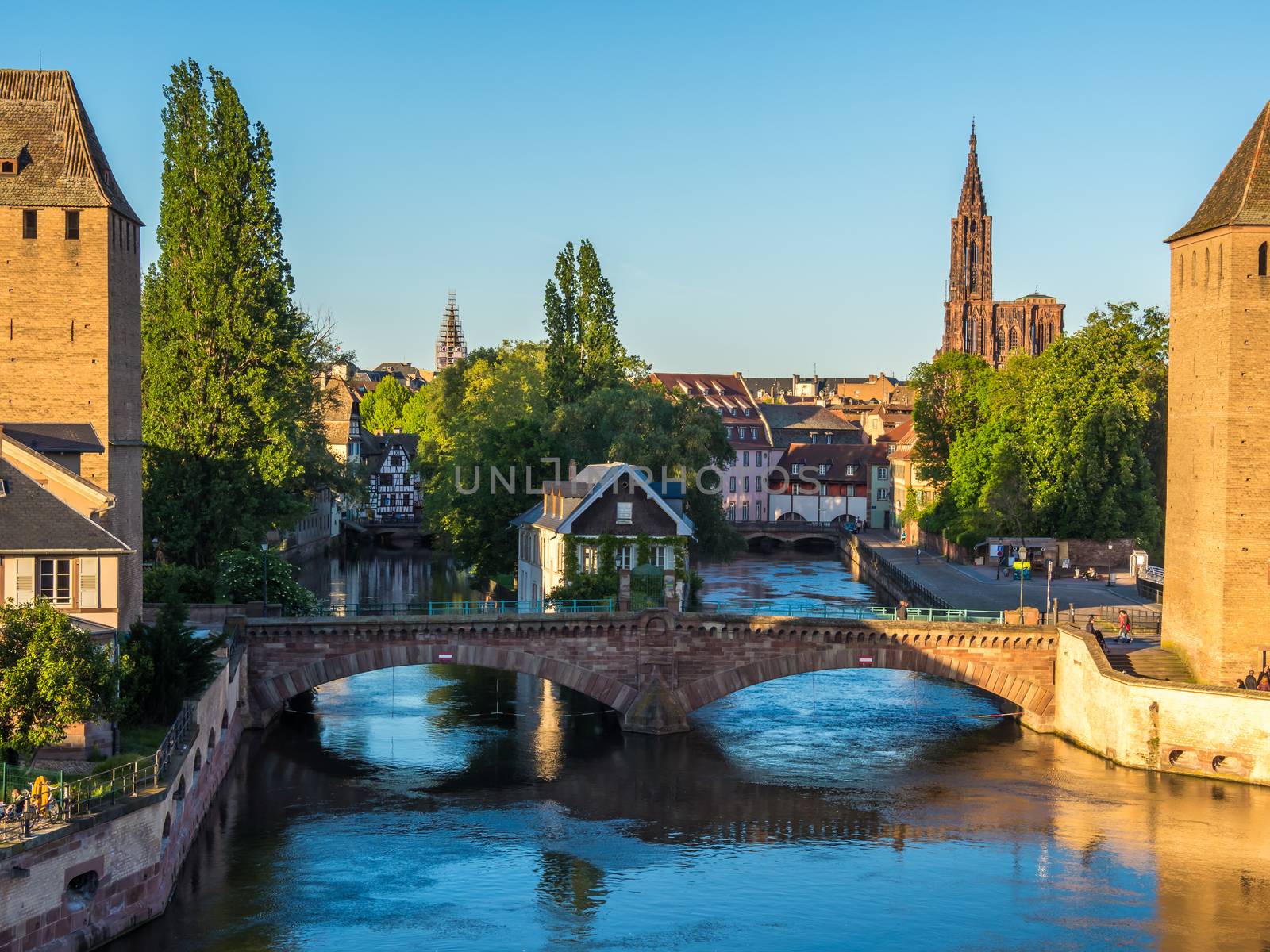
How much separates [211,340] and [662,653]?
21880mm

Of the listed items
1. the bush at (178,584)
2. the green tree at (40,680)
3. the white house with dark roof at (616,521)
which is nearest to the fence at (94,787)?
the green tree at (40,680)

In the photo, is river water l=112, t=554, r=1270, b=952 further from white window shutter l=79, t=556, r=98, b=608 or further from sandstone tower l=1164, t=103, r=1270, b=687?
white window shutter l=79, t=556, r=98, b=608

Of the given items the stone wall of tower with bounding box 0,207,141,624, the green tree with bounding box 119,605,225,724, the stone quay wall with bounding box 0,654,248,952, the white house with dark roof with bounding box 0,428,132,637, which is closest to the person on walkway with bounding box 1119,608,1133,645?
the green tree with bounding box 119,605,225,724

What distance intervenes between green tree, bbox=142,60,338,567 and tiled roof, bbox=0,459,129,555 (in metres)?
20.5

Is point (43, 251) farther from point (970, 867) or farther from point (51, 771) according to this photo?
point (970, 867)

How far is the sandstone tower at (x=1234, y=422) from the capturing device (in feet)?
162

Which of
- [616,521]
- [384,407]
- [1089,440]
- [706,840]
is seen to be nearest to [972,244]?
[384,407]

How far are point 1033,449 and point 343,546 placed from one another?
198 ft

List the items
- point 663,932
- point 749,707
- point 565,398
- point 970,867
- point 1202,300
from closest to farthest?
point 663,932
point 970,867
point 1202,300
point 749,707
point 565,398

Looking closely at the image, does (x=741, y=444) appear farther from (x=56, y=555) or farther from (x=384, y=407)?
(x=56, y=555)

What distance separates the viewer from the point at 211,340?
60.5 metres

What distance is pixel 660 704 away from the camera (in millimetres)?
52844

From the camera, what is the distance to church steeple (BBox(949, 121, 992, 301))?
6442 inches

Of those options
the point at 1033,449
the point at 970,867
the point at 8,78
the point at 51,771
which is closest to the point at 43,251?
the point at 8,78
